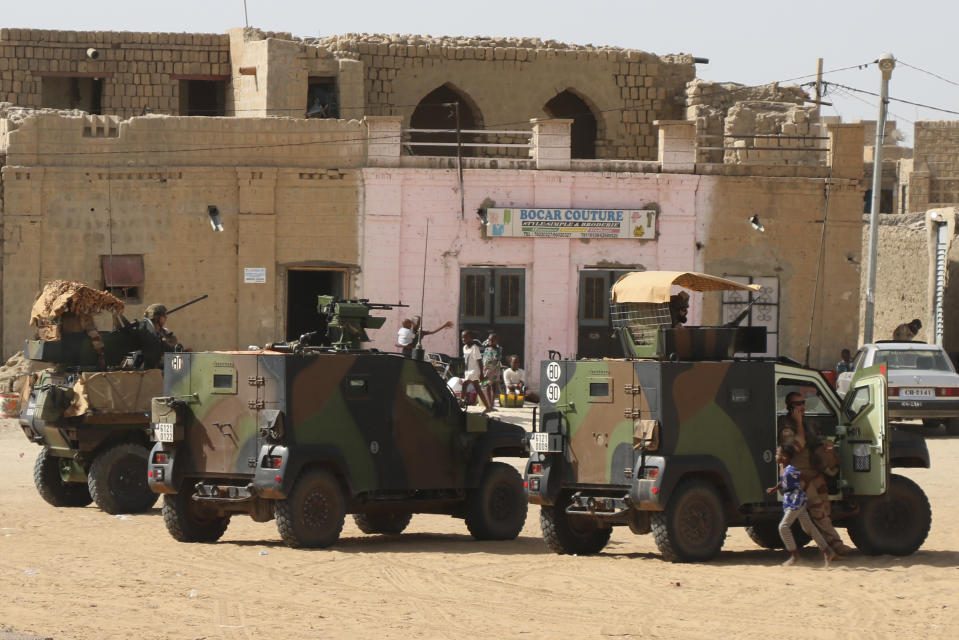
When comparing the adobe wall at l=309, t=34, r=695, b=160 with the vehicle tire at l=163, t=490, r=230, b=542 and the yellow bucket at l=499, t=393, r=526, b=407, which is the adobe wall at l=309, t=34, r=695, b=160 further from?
the vehicle tire at l=163, t=490, r=230, b=542

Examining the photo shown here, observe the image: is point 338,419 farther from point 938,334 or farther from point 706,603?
point 938,334

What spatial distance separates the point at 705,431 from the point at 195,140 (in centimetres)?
1769

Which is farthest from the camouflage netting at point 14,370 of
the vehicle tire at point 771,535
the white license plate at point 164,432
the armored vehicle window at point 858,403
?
the armored vehicle window at point 858,403

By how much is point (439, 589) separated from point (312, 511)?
2186 mm

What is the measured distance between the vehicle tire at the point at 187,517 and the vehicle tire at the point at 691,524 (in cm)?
393

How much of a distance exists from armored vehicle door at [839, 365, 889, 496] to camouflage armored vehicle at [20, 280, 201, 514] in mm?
6980

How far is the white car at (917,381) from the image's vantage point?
80.1 feet

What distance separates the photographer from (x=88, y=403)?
1641 centimetres

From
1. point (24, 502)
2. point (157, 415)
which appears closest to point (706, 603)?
point (157, 415)

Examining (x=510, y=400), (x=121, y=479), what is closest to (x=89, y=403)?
(x=121, y=479)

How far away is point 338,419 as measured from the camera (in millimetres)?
13992

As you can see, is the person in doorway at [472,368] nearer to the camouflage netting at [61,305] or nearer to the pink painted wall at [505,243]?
the pink painted wall at [505,243]

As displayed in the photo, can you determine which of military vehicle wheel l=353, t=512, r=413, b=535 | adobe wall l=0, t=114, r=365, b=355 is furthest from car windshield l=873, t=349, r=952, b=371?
military vehicle wheel l=353, t=512, r=413, b=535

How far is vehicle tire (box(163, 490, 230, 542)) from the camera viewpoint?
1430cm
